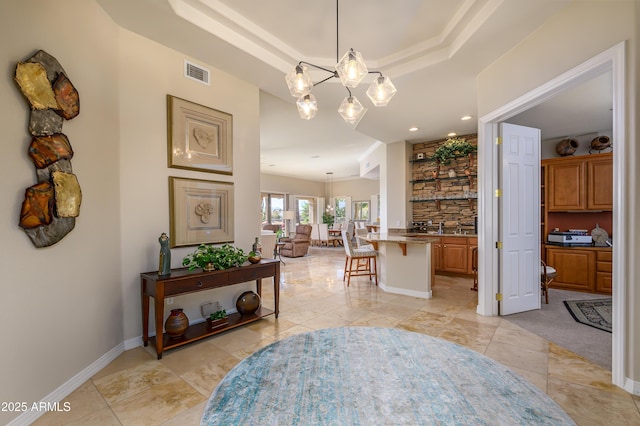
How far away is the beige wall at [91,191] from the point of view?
1.59 metres

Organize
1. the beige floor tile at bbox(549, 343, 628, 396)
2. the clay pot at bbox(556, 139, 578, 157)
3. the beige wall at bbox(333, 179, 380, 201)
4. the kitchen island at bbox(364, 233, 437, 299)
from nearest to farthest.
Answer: the beige floor tile at bbox(549, 343, 628, 396) → the kitchen island at bbox(364, 233, 437, 299) → the clay pot at bbox(556, 139, 578, 157) → the beige wall at bbox(333, 179, 380, 201)

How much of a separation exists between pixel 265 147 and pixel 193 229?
4411 millimetres

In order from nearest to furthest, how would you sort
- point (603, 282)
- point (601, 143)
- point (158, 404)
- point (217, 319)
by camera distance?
1. point (158, 404)
2. point (217, 319)
3. point (603, 282)
4. point (601, 143)

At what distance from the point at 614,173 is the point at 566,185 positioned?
363 cm

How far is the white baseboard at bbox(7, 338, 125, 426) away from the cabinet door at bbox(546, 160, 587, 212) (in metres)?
6.66

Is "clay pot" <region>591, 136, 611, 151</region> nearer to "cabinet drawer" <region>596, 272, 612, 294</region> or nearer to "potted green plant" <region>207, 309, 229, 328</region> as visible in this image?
"cabinet drawer" <region>596, 272, 612, 294</region>

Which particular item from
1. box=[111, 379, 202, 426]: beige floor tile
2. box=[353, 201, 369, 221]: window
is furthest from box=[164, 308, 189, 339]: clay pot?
box=[353, 201, 369, 221]: window

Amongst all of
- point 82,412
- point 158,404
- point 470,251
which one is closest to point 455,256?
point 470,251

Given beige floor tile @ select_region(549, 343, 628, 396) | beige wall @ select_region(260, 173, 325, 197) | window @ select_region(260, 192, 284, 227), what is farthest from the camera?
window @ select_region(260, 192, 284, 227)

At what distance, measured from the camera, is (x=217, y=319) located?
2904 mm

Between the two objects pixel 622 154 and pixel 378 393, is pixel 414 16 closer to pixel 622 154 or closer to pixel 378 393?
pixel 622 154

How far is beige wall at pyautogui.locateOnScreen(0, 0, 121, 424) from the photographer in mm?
1566

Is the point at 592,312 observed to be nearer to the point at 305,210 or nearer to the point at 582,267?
the point at 582,267

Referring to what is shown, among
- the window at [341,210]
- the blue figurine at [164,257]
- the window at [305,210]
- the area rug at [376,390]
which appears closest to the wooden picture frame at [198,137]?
the blue figurine at [164,257]
